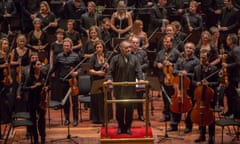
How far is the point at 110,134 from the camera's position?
7.67m

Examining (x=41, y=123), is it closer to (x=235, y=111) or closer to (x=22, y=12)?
(x=235, y=111)

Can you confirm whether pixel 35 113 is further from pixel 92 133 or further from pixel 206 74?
pixel 206 74

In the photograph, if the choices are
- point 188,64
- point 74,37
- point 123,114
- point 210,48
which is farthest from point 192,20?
point 123,114

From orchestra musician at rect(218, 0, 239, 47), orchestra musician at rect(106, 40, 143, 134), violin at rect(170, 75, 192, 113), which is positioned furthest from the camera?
orchestra musician at rect(218, 0, 239, 47)

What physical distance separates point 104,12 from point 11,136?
4636 mm

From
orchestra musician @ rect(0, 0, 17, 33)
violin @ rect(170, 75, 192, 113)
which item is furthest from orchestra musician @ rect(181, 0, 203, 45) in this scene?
orchestra musician @ rect(0, 0, 17, 33)

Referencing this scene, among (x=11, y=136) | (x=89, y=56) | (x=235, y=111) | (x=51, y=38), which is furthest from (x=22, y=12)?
(x=235, y=111)

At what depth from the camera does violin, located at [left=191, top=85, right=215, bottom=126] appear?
7.94m

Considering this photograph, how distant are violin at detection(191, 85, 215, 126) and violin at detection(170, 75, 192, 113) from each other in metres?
0.30

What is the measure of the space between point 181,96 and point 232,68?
0.99 meters

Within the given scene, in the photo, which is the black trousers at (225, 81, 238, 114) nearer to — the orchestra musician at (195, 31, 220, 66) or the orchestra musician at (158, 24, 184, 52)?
the orchestra musician at (195, 31, 220, 66)

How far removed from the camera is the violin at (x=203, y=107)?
7938 millimetres

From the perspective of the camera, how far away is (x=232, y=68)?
8539mm

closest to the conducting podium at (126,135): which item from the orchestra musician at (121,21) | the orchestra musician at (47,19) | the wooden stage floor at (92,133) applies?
the wooden stage floor at (92,133)
